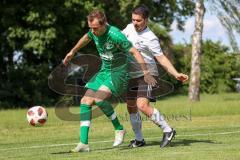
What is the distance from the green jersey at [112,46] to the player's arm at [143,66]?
103 millimetres

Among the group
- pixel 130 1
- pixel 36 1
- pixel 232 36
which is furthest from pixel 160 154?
pixel 130 1

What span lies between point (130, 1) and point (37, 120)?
104 feet

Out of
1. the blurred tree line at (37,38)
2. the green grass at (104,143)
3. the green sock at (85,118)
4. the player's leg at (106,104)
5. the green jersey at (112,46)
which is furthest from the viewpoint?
the blurred tree line at (37,38)

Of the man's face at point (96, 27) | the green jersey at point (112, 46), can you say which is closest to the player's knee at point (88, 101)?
the green jersey at point (112, 46)

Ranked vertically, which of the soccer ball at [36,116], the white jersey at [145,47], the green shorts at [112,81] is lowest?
the soccer ball at [36,116]

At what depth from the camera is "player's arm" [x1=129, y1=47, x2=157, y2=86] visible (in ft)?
33.1

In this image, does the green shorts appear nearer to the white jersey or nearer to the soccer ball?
the white jersey

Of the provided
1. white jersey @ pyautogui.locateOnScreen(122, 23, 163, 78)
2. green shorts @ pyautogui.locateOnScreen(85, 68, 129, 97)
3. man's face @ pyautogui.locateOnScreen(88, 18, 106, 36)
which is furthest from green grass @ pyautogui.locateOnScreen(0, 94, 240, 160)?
man's face @ pyautogui.locateOnScreen(88, 18, 106, 36)

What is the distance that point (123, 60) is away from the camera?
10.8 meters

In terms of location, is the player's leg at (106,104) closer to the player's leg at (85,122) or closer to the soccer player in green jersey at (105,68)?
the soccer player in green jersey at (105,68)

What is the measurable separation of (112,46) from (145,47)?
68 cm

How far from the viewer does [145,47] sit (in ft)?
35.0

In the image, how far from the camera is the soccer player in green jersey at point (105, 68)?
10.1 m

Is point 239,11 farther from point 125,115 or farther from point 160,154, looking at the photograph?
point 160,154
